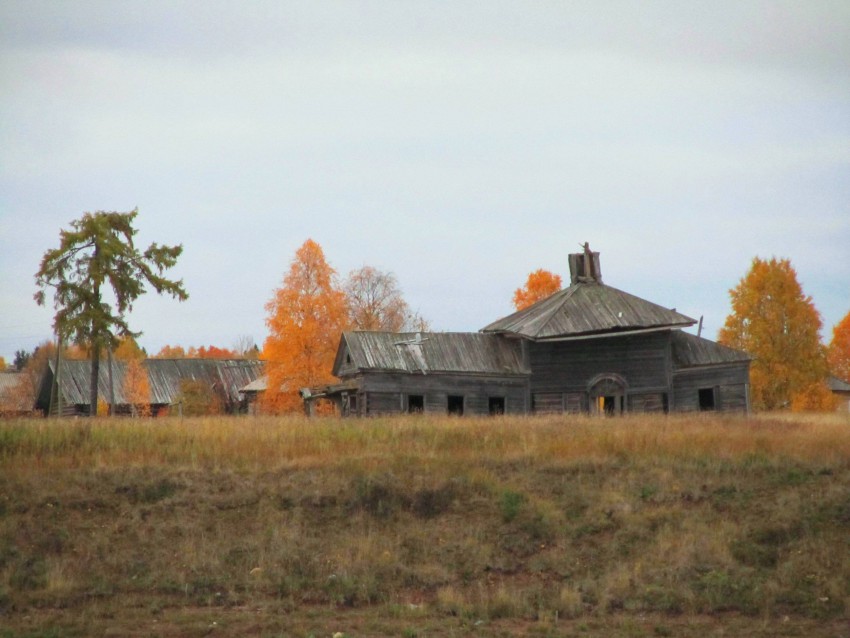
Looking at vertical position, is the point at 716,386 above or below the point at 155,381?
below

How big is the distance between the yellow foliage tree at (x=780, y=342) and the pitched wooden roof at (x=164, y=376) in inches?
1161

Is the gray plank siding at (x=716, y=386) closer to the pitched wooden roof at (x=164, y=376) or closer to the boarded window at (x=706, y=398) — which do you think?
the boarded window at (x=706, y=398)

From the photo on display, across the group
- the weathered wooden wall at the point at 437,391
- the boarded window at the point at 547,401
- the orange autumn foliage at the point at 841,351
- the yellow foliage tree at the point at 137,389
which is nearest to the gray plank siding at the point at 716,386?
the boarded window at the point at 547,401

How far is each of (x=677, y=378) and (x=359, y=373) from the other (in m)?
11.6

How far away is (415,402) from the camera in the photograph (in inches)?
1501

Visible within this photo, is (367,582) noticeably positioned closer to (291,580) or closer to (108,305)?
(291,580)

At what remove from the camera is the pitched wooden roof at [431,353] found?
37562 mm

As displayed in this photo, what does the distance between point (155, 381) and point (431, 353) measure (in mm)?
30203

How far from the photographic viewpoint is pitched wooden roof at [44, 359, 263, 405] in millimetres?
60706

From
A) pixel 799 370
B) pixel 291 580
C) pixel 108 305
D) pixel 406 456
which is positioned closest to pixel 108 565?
pixel 291 580

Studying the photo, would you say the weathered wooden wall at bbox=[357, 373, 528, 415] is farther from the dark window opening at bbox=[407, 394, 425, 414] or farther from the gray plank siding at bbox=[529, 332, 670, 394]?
the gray plank siding at bbox=[529, 332, 670, 394]

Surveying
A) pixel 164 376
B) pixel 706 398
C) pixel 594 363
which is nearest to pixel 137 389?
pixel 164 376

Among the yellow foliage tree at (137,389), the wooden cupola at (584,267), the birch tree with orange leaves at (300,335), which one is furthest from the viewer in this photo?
the yellow foliage tree at (137,389)

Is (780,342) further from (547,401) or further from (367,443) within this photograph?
(367,443)
